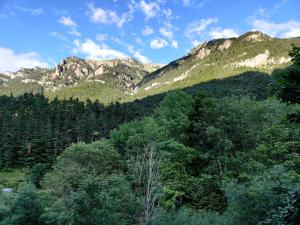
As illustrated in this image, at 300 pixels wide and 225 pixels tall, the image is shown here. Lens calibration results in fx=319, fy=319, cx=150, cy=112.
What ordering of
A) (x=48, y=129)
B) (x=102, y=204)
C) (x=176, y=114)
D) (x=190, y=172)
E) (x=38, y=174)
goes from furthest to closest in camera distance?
(x=48, y=129)
(x=38, y=174)
(x=176, y=114)
(x=190, y=172)
(x=102, y=204)

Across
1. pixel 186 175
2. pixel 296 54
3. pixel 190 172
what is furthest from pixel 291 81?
pixel 190 172

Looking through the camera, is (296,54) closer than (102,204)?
Yes

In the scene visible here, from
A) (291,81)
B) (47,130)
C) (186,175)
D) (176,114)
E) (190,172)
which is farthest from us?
(47,130)

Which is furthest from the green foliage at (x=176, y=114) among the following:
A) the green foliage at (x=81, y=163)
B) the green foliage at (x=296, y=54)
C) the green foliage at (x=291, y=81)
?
the green foliage at (x=296, y=54)

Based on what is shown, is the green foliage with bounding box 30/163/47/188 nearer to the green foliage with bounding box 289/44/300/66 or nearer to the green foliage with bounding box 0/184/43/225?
the green foliage with bounding box 0/184/43/225

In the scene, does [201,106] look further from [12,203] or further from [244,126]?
[12,203]

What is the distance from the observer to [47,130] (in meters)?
91.9

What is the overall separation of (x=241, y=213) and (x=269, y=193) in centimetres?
327

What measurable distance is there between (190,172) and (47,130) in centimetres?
6179

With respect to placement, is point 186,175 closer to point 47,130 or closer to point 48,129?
point 47,130

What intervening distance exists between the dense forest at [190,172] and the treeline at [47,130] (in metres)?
6.05

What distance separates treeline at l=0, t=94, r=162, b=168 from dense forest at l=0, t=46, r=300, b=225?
19.9 ft

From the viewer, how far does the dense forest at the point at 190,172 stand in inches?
790

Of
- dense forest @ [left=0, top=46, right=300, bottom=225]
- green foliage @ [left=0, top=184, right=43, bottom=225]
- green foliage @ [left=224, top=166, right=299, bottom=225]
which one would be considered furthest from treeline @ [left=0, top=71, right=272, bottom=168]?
green foliage @ [left=0, top=184, right=43, bottom=225]
